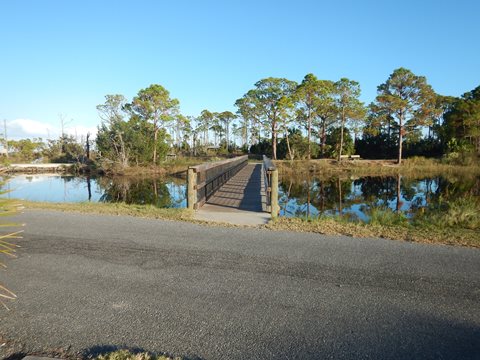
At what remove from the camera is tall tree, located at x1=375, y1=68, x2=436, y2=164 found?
128 ft

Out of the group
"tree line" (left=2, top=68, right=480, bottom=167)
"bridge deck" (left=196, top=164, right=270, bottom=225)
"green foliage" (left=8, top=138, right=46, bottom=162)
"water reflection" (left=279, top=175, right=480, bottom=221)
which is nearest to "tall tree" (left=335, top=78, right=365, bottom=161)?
"tree line" (left=2, top=68, right=480, bottom=167)

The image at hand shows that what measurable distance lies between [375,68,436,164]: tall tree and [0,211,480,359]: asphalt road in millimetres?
38873

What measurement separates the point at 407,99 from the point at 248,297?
44.3 metres

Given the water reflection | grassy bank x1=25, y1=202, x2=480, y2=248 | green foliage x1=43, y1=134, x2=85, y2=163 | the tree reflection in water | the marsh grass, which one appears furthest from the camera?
green foliage x1=43, y1=134, x2=85, y2=163

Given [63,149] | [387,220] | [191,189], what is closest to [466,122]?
[387,220]

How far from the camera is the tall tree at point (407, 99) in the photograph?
3894 centimetres

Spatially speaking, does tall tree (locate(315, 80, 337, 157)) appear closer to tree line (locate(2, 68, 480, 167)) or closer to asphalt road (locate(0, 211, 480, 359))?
tree line (locate(2, 68, 480, 167))

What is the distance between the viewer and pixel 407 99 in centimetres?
4019

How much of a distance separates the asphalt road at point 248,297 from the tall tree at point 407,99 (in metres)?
38.9

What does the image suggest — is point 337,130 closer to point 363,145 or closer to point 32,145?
point 363,145

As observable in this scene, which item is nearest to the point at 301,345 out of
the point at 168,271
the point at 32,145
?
the point at 168,271

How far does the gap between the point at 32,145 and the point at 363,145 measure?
176ft

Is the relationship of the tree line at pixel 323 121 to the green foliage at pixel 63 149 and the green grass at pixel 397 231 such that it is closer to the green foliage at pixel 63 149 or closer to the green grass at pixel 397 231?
the green foliage at pixel 63 149

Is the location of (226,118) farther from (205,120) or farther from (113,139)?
(113,139)
